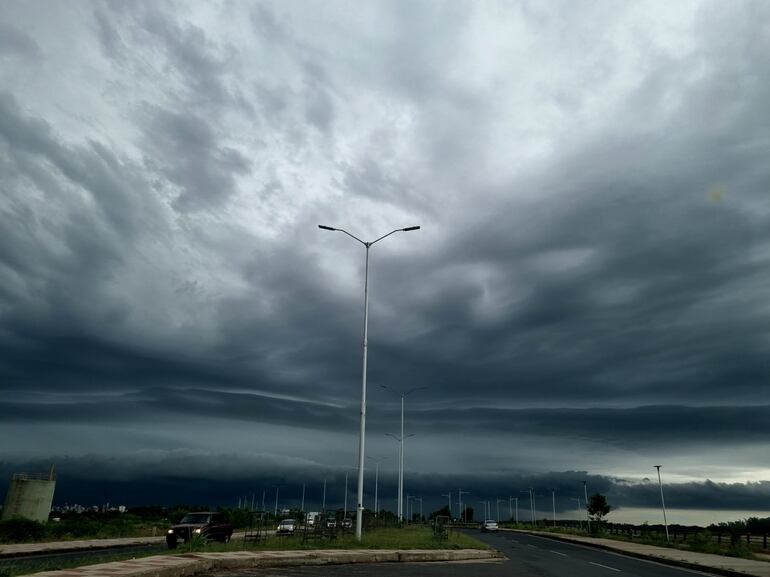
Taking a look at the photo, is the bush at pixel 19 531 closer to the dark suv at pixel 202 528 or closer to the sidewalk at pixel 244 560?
the dark suv at pixel 202 528

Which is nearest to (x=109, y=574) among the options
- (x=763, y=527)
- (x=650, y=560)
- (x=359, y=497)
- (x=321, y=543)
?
(x=321, y=543)

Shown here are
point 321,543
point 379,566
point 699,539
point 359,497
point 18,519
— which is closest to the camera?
point 379,566

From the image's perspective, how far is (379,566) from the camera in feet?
65.0

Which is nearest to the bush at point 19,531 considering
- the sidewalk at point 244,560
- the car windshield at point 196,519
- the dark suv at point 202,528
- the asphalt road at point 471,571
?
the dark suv at point 202,528

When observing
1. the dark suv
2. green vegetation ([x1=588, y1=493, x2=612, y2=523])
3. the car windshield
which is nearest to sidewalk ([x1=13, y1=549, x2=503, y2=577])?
the dark suv

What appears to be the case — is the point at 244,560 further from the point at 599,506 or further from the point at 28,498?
the point at 599,506

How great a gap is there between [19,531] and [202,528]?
1846 centimetres

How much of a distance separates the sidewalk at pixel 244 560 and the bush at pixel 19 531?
28.3 metres

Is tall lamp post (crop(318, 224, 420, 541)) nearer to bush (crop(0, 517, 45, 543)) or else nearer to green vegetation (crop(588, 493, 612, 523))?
bush (crop(0, 517, 45, 543))

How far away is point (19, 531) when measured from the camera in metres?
40.1

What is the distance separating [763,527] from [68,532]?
2922 inches

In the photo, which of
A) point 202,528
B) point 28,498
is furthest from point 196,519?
point 28,498

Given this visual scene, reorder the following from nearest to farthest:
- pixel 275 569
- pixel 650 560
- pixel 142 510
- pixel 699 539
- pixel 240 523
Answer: pixel 275 569, pixel 650 560, pixel 699 539, pixel 240 523, pixel 142 510

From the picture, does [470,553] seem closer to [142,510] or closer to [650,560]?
[650,560]
